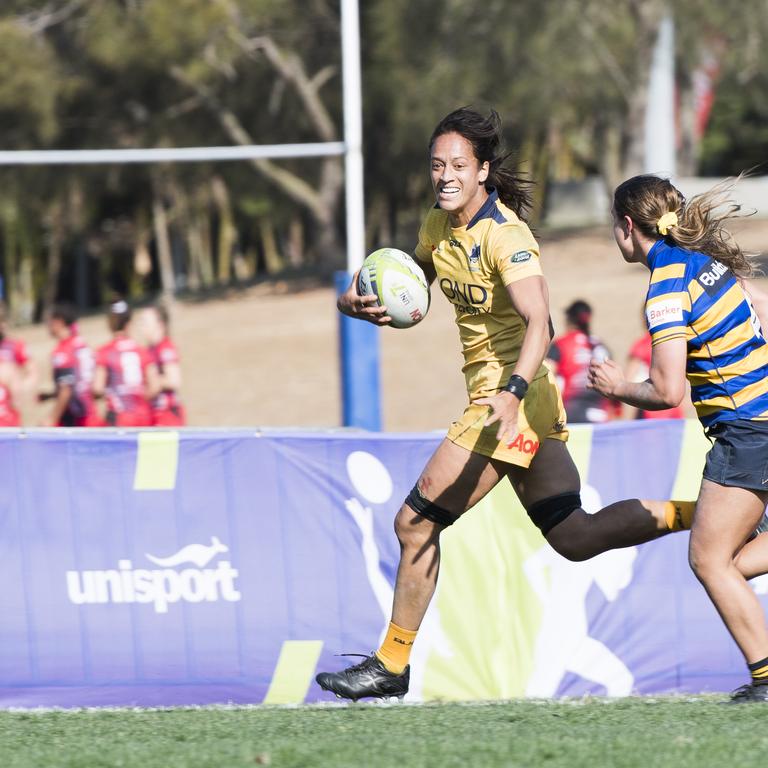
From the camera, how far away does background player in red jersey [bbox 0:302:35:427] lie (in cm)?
1017

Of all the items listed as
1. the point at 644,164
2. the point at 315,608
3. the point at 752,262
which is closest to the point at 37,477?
the point at 315,608

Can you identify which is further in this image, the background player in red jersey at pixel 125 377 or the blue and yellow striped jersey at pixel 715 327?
the background player in red jersey at pixel 125 377

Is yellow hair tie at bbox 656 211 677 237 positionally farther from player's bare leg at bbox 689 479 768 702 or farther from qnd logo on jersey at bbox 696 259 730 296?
player's bare leg at bbox 689 479 768 702

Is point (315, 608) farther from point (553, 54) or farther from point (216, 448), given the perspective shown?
point (553, 54)

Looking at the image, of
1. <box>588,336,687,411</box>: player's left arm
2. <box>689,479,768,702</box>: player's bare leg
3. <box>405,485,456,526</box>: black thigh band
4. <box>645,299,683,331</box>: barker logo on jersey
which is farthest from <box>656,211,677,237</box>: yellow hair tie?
<box>405,485,456,526</box>: black thigh band

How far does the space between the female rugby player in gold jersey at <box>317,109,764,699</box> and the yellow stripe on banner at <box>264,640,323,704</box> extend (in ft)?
4.75

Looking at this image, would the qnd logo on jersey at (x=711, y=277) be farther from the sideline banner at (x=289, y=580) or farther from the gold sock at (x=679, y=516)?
the sideline banner at (x=289, y=580)

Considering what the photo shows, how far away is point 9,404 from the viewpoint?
33.4 ft

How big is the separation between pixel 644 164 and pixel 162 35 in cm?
922

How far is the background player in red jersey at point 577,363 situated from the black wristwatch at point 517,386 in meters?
5.17

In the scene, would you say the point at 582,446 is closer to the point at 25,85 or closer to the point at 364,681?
the point at 364,681

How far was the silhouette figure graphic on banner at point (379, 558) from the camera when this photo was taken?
7.00 meters

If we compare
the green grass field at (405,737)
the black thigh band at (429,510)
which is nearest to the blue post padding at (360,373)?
the green grass field at (405,737)

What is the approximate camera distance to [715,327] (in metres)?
5.13
